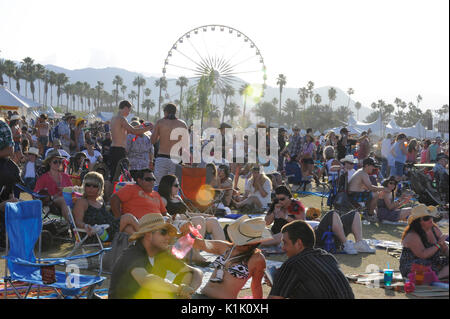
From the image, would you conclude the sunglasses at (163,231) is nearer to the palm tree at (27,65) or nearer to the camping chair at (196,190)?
the camping chair at (196,190)

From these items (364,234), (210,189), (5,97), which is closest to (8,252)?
(210,189)

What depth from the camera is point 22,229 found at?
4.80 meters

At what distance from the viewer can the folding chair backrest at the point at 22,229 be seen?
4.58 m

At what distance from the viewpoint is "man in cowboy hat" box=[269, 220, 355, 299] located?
11.2 feet

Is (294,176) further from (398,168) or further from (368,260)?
(368,260)

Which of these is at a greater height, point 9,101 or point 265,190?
point 9,101

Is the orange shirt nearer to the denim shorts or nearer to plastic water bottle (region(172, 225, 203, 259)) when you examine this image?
plastic water bottle (region(172, 225, 203, 259))

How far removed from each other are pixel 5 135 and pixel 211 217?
266 cm

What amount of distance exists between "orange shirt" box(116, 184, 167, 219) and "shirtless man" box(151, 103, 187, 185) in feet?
6.59

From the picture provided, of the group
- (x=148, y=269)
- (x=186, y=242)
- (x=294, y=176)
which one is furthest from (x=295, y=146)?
(x=148, y=269)

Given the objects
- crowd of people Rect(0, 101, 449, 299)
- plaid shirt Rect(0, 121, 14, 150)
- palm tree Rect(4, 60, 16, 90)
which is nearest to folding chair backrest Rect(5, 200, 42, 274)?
crowd of people Rect(0, 101, 449, 299)

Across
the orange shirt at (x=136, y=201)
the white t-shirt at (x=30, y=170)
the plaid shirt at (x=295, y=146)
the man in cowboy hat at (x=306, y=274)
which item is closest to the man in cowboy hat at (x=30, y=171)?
the white t-shirt at (x=30, y=170)
